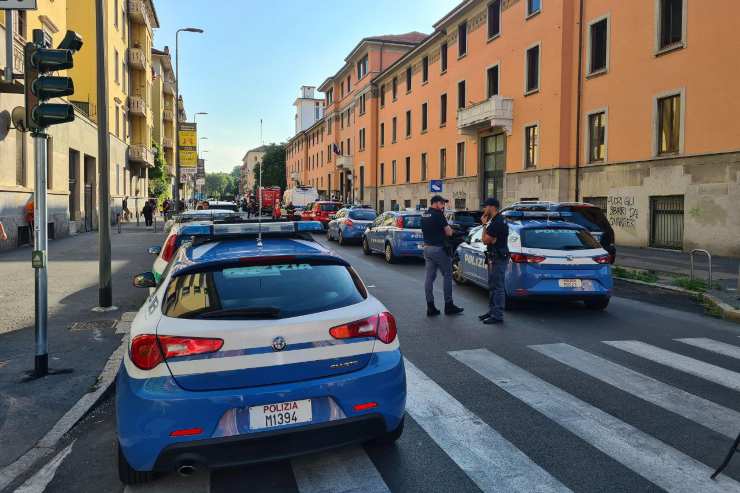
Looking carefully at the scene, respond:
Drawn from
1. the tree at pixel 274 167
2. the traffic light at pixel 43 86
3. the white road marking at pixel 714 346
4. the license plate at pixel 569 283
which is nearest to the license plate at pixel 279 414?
the traffic light at pixel 43 86

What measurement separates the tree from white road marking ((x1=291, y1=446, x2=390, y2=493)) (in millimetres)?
104850

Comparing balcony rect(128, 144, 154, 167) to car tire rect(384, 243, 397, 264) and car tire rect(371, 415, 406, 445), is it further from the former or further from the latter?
car tire rect(371, 415, 406, 445)

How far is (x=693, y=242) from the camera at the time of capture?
1922 cm

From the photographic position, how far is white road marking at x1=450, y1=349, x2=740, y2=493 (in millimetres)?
3621

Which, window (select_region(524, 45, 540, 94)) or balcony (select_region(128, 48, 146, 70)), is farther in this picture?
balcony (select_region(128, 48, 146, 70))

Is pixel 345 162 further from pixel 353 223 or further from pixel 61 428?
pixel 61 428

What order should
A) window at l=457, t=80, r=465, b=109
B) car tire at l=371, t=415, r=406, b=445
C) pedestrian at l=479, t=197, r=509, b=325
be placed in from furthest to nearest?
window at l=457, t=80, r=465, b=109, pedestrian at l=479, t=197, r=509, b=325, car tire at l=371, t=415, r=406, b=445

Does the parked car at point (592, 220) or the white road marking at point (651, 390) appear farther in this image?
the parked car at point (592, 220)

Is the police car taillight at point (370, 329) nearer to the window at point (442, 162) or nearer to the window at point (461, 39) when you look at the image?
the window at point (461, 39)

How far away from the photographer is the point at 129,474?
3539 mm

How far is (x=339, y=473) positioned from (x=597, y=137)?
78.0 ft

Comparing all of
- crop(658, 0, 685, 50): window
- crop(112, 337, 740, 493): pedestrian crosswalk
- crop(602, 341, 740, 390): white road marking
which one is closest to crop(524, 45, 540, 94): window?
crop(658, 0, 685, 50): window

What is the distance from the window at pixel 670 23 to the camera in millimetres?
20531

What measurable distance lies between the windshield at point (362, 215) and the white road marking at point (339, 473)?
1913cm
